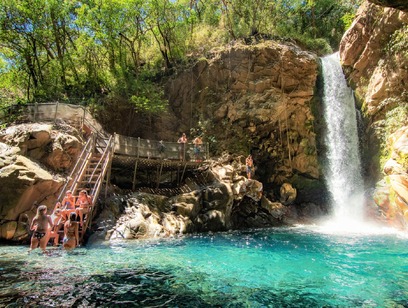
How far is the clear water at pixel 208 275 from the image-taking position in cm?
580

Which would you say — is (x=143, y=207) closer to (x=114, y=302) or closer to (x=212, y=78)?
(x=114, y=302)

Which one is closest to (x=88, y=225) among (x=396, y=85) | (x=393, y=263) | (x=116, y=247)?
(x=116, y=247)

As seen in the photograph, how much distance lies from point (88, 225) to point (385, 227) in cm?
1514

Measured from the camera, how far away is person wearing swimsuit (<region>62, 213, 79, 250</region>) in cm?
1016

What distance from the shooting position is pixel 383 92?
1841 cm

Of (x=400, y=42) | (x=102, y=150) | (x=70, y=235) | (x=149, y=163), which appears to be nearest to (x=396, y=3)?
(x=70, y=235)

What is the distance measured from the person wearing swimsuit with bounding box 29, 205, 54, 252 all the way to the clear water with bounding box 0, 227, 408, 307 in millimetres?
380

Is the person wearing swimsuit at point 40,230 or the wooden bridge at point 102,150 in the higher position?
the wooden bridge at point 102,150

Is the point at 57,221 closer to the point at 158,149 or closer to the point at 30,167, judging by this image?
the point at 30,167

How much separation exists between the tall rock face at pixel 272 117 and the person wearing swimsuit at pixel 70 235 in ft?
41.7

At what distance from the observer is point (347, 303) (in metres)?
5.77

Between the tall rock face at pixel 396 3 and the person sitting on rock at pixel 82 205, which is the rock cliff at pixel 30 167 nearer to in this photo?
the person sitting on rock at pixel 82 205

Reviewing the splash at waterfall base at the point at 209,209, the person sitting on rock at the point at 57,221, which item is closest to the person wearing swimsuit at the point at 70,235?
the person sitting on rock at the point at 57,221

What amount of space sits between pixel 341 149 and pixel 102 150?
16.3 meters
